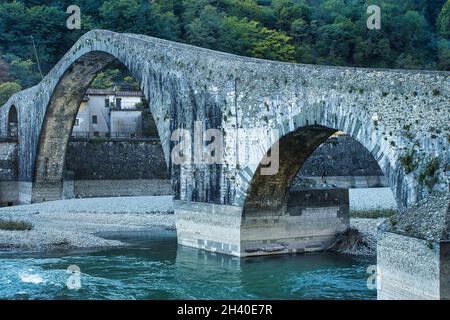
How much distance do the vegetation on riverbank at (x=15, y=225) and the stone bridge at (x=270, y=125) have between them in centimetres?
697

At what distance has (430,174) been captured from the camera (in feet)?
58.7

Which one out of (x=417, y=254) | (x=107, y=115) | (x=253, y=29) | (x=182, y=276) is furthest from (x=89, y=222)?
(x=253, y=29)

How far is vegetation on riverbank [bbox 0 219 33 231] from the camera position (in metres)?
32.0

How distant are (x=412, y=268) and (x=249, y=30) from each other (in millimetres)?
61026

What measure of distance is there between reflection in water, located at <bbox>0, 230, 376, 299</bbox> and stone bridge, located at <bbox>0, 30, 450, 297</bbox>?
1253mm

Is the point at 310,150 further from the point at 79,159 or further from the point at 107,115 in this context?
the point at 107,115

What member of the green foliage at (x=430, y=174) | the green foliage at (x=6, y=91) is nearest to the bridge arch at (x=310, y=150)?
the green foliage at (x=430, y=174)

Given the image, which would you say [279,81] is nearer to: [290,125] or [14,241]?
[290,125]

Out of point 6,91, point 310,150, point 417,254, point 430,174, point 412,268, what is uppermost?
point 6,91

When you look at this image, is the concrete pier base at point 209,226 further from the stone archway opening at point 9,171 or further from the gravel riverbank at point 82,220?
the stone archway opening at point 9,171

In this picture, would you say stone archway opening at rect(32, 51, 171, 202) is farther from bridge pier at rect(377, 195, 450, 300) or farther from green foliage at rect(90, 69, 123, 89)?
bridge pier at rect(377, 195, 450, 300)

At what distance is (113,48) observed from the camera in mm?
34844

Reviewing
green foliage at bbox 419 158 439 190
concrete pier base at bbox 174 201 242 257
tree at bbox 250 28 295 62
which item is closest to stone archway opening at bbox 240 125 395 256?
concrete pier base at bbox 174 201 242 257

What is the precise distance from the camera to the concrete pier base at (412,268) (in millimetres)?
15328
